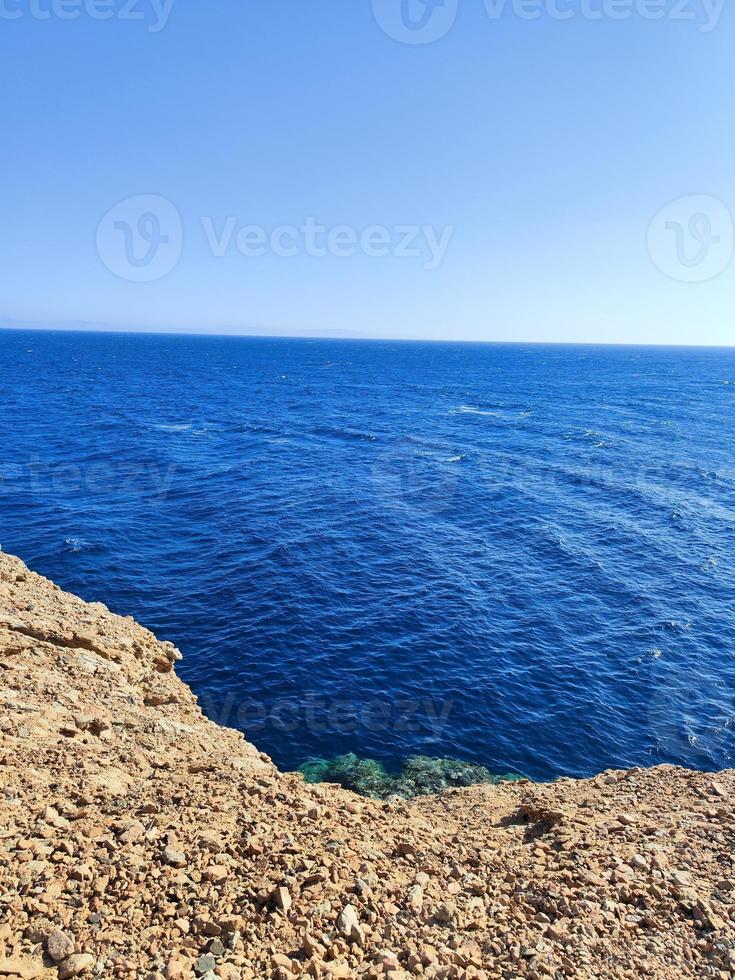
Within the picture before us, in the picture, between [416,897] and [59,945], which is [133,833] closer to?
[59,945]

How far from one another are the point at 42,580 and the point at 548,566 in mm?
30843

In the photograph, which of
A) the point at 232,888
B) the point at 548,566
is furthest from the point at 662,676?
the point at 232,888

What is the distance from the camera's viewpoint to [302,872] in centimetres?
986

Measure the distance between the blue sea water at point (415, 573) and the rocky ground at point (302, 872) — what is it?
8336mm

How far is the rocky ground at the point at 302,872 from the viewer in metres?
8.37

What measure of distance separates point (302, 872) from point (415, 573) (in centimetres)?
2756

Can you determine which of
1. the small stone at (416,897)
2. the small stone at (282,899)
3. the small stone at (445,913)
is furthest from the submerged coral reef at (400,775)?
the small stone at (282,899)

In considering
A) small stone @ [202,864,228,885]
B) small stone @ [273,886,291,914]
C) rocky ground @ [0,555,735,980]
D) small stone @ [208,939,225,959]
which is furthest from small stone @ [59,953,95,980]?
small stone @ [273,886,291,914]

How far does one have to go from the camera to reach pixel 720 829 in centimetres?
1312

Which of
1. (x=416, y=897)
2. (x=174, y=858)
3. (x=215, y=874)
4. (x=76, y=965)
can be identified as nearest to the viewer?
(x=76, y=965)

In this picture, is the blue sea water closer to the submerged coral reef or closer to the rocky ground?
the submerged coral reef

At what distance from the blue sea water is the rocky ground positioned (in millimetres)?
8336

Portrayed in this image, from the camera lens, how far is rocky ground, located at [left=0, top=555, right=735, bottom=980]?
329 inches

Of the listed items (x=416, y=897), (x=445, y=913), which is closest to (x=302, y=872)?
(x=416, y=897)
